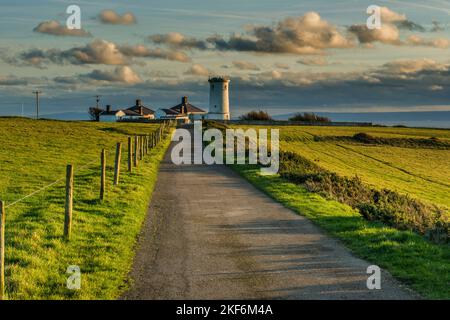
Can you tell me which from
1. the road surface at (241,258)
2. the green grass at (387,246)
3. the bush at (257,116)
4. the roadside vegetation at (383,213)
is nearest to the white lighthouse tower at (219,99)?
the bush at (257,116)

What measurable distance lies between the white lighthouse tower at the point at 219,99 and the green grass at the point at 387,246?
12218 cm

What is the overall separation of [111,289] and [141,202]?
972 cm

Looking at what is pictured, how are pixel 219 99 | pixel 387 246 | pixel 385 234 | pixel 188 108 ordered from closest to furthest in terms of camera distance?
pixel 387 246
pixel 385 234
pixel 219 99
pixel 188 108

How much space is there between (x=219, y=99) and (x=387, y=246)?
133029 mm

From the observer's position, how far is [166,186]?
81.3ft

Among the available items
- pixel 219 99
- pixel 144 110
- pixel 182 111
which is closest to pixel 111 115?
pixel 144 110

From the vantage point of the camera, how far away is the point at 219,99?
14475cm

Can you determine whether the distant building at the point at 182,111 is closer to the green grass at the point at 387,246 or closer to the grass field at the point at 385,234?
the grass field at the point at 385,234

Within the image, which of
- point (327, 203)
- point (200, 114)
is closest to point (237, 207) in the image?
point (327, 203)

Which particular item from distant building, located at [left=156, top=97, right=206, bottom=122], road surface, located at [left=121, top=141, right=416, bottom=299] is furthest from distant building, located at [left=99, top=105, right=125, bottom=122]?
road surface, located at [left=121, top=141, right=416, bottom=299]

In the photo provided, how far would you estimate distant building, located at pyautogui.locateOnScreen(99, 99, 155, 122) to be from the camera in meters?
158

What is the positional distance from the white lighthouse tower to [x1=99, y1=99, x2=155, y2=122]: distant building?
83.8ft

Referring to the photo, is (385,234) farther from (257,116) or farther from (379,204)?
(257,116)
